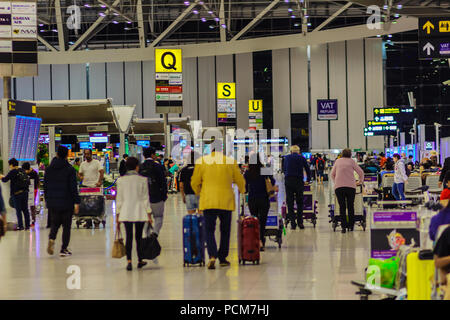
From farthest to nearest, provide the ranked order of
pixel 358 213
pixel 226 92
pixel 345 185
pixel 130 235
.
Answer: pixel 226 92, pixel 358 213, pixel 345 185, pixel 130 235

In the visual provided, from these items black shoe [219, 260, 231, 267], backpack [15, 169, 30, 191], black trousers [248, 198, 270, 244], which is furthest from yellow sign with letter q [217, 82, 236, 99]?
black shoe [219, 260, 231, 267]

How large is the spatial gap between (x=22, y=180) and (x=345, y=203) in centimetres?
698

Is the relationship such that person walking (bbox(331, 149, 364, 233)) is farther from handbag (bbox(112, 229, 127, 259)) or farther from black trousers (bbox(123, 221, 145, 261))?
handbag (bbox(112, 229, 127, 259))

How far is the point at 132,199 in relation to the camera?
11.3 meters

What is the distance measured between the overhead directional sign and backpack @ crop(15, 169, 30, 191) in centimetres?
926

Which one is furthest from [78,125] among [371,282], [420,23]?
[371,282]

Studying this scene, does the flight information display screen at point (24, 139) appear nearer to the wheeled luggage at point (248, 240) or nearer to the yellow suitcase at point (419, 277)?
the wheeled luggage at point (248, 240)

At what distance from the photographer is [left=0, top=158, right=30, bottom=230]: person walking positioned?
17.8 meters

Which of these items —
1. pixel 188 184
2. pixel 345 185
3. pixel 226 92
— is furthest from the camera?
pixel 226 92

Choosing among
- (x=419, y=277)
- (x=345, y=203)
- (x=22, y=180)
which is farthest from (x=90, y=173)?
(x=419, y=277)

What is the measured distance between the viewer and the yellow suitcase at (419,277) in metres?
7.05

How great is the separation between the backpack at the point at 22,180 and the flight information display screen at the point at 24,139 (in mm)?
1145

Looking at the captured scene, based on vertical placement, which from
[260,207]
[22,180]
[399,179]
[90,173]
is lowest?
[260,207]

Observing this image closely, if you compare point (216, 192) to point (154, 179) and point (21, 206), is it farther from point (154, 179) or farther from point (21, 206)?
point (21, 206)
